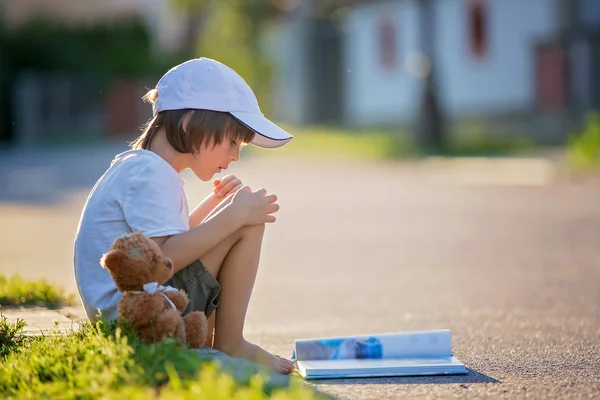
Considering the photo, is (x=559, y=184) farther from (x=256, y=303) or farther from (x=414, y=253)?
(x=256, y=303)

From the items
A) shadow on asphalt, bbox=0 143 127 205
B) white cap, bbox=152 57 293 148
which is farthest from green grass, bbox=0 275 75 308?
shadow on asphalt, bbox=0 143 127 205

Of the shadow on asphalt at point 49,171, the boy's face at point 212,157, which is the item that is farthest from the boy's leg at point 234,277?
the shadow on asphalt at point 49,171

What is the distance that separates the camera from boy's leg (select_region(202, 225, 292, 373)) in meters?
4.34

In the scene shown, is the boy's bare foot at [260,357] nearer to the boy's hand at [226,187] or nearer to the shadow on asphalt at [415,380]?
the shadow on asphalt at [415,380]

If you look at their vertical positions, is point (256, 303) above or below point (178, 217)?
below

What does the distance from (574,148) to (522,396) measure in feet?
47.7

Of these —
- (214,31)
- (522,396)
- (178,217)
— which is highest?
(214,31)

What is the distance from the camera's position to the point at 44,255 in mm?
9438

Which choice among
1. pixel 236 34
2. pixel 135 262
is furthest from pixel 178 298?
pixel 236 34

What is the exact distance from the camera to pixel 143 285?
4000 millimetres

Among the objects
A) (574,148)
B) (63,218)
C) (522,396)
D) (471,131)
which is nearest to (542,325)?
(522,396)

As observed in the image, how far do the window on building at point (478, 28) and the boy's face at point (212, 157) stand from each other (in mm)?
29353

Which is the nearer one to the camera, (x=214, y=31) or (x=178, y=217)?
(x=178, y=217)

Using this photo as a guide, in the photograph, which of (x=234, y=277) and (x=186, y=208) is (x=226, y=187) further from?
(x=234, y=277)
